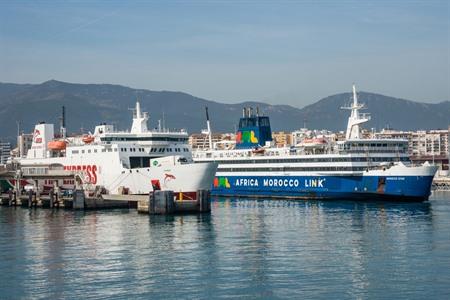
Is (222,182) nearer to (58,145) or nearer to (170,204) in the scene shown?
(58,145)

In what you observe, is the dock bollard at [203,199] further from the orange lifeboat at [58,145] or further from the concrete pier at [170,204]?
the orange lifeboat at [58,145]

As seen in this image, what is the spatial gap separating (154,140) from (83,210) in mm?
6942

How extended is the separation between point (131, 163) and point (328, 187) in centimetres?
1566

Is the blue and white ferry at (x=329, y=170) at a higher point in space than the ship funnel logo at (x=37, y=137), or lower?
lower

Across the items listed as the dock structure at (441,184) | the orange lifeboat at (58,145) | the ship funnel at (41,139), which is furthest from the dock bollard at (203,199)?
the dock structure at (441,184)

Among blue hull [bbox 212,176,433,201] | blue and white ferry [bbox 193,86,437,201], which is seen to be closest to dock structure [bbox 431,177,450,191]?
blue and white ferry [bbox 193,86,437,201]

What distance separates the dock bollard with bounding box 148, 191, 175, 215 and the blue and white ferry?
680 inches

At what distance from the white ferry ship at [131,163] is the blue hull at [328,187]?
1058cm

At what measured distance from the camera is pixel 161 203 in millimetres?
41531

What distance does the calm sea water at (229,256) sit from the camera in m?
21.3

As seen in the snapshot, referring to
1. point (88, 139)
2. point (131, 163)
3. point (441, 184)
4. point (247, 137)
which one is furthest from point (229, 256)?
point (441, 184)

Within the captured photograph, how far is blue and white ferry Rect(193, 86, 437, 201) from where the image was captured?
50906 mm

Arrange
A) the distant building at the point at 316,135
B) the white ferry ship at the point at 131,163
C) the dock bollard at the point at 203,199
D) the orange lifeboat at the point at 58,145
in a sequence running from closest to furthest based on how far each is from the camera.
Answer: the dock bollard at the point at 203,199
the white ferry ship at the point at 131,163
the orange lifeboat at the point at 58,145
the distant building at the point at 316,135

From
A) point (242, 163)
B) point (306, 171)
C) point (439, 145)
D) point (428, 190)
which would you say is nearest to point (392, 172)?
point (428, 190)
